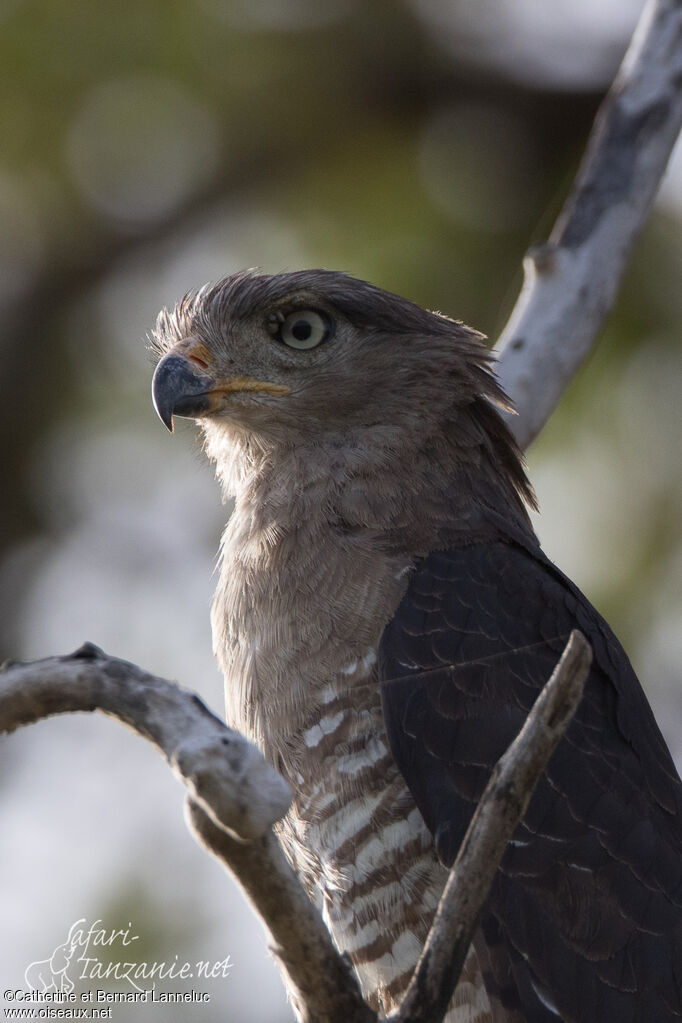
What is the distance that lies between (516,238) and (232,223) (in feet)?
5.29

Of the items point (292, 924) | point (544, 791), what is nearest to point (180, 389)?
point (544, 791)

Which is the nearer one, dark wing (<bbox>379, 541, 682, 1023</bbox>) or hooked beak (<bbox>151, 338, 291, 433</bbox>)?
dark wing (<bbox>379, 541, 682, 1023</bbox>)

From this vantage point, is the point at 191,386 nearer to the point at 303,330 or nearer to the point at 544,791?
the point at 303,330

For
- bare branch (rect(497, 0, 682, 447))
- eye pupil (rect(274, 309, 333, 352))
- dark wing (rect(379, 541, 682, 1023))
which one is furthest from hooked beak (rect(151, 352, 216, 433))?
bare branch (rect(497, 0, 682, 447))

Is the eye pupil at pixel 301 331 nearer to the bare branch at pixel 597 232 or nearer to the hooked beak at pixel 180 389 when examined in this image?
the hooked beak at pixel 180 389

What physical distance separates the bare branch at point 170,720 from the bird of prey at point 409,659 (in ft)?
4.63

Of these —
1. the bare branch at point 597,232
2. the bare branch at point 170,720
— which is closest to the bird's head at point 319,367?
the bare branch at point 597,232

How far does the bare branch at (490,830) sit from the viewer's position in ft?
8.09

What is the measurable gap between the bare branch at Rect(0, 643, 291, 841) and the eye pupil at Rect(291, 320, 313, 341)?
2438mm

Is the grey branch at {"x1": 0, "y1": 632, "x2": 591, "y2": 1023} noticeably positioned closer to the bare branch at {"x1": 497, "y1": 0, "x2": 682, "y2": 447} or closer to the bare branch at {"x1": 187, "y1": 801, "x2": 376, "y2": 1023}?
the bare branch at {"x1": 187, "y1": 801, "x2": 376, "y2": 1023}

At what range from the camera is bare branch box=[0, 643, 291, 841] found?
91.5 inches

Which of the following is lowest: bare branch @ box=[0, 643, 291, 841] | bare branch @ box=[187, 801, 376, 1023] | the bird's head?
bare branch @ box=[187, 801, 376, 1023]

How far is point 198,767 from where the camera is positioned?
7.60 feet

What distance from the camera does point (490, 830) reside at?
2525 millimetres
